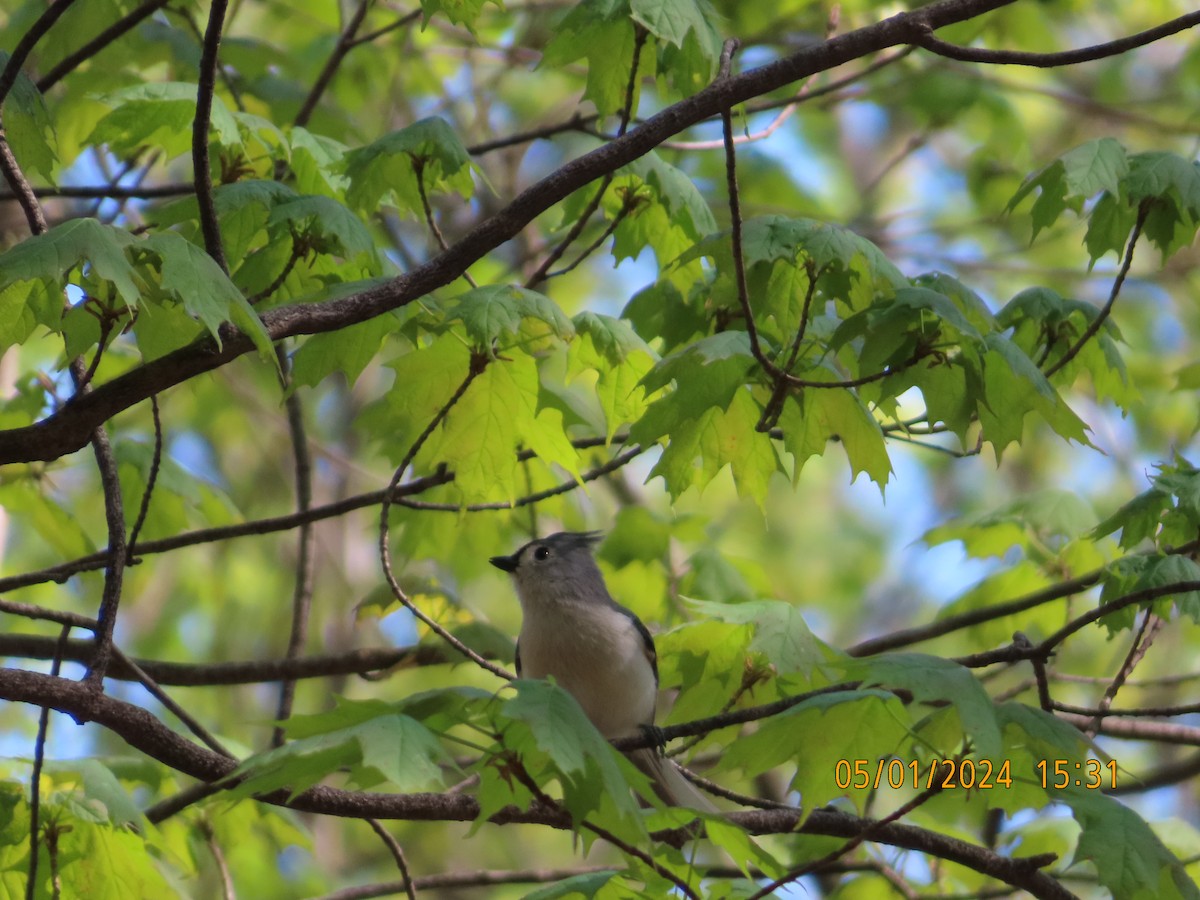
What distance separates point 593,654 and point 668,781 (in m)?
0.39

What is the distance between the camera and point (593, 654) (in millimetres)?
3086

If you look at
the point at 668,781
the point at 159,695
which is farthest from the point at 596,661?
the point at 159,695

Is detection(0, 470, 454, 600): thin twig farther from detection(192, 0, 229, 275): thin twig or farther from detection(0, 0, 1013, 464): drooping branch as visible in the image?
detection(192, 0, 229, 275): thin twig

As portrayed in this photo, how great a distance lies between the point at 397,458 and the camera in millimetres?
3275

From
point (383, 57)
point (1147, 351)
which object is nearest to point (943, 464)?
point (1147, 351)

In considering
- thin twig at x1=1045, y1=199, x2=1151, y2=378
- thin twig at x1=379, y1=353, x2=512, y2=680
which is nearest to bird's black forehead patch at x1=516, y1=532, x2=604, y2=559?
thin twig at x1=379, y1=353, x2=512, y2=680

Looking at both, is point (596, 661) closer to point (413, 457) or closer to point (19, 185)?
point (413, 457)

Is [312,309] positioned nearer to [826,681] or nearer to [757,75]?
[757,75]

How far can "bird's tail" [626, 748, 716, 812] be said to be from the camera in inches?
110

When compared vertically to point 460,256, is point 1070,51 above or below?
above
